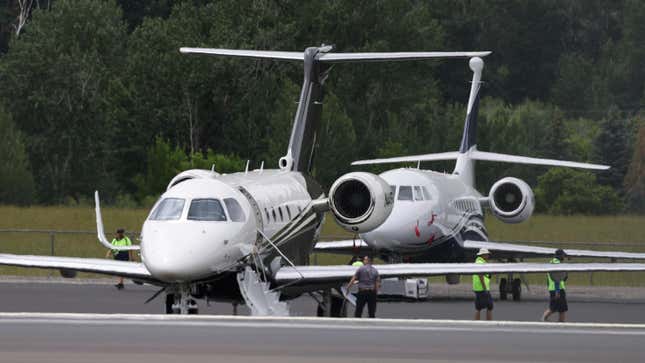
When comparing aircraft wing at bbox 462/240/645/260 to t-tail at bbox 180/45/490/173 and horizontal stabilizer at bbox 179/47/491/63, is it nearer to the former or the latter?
t-tail at bbox 180/45/490/173

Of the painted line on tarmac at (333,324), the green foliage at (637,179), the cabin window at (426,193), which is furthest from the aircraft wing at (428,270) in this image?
the green foliage at (637,179)

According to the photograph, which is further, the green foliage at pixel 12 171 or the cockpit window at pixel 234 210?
the green foliage at pixel 12 171

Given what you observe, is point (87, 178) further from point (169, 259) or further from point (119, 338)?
point (119, 338)

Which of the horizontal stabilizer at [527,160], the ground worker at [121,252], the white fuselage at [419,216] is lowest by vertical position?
the ground worker at [121,252]

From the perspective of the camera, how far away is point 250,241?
84.4 ft

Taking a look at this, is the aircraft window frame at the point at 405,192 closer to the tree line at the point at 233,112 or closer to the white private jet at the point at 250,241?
the white private jet at the point at 250,241

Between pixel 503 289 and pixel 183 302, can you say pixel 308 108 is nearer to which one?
pixel 183 302

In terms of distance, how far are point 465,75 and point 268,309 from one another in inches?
2591

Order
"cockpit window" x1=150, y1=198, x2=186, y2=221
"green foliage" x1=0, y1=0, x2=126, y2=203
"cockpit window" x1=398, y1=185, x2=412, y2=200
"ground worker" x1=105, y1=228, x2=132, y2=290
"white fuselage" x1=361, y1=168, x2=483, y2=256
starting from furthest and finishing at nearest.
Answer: "green foliage" x1=0, y1=0, x2=126, y2=203 → "ground worker" x1=105, y1=228, x2=132, y2=290 → "cockpit window" x1=398, y1=185, x2=412, y2=200 → "white fuselage" x1=361, y1=168, x2=483, y2=256 → "cockpit window" x1=150, y1=198, x2=186, y2=221

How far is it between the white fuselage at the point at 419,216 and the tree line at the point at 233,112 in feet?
73.1

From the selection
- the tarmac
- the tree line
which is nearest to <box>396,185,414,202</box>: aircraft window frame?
the tarmac

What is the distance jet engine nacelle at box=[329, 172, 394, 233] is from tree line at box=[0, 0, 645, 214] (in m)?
32.2

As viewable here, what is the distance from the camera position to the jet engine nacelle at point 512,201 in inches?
1543

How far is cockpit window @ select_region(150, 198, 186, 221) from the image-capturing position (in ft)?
82.0
